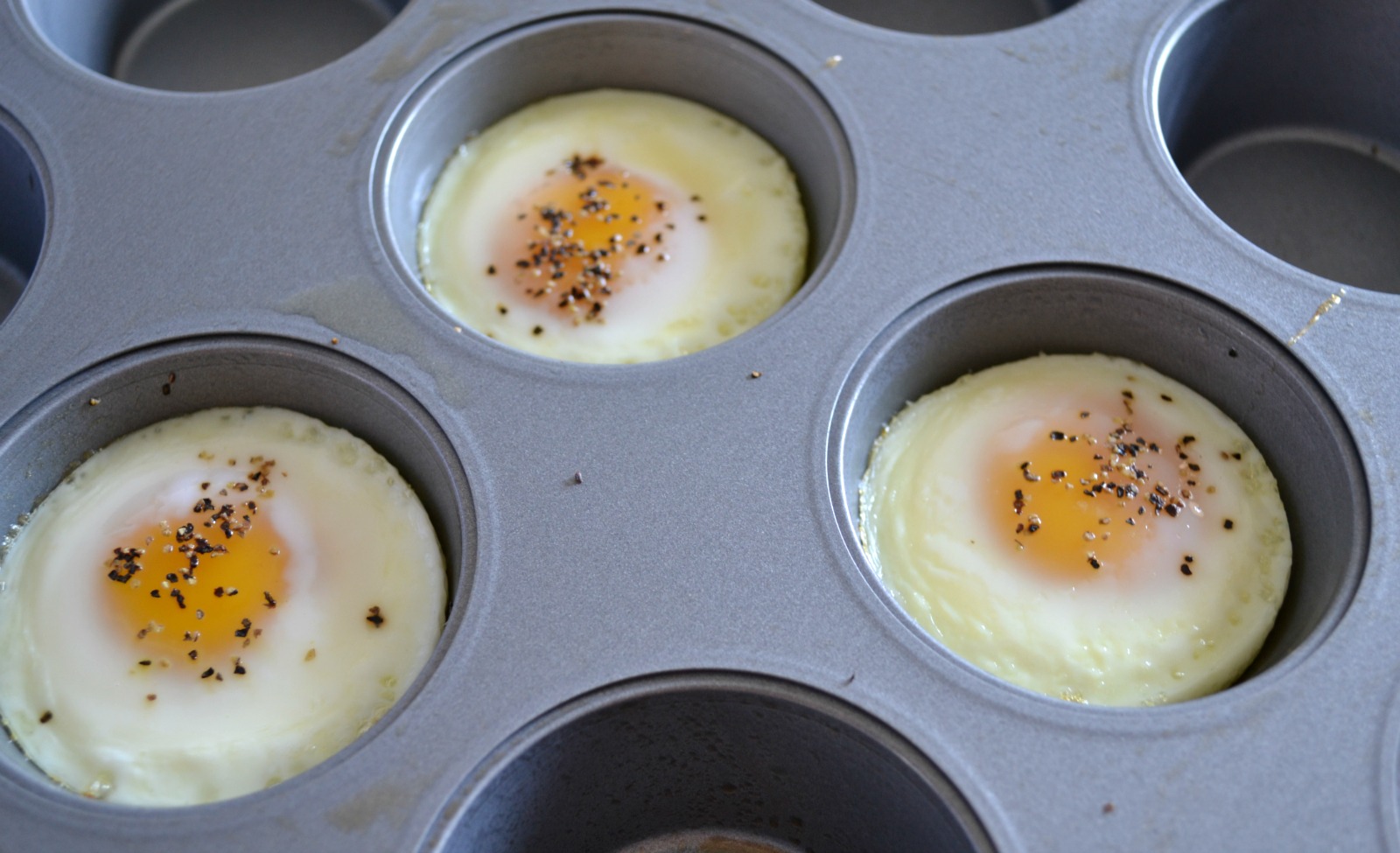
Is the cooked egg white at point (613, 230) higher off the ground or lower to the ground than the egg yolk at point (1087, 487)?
higher

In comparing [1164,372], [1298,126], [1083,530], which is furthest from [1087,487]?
[1298,126]

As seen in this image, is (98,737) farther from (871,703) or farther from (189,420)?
(871,703)

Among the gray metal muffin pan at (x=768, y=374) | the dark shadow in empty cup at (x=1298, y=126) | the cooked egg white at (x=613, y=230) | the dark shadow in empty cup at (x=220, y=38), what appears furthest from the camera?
the dark shadow in empty cup at (x=220, y=38)

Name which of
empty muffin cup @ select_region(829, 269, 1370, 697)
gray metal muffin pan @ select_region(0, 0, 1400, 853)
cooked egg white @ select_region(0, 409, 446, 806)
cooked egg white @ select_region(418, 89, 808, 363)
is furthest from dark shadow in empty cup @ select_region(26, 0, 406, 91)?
empty muffin cup @ select_region(829, 269, 1370, 697)

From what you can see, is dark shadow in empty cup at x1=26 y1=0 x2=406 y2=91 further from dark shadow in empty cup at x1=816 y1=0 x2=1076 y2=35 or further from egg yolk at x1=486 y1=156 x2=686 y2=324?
dark shadow in empty cup at x1=816 y1=0 x2=1076 y2=35

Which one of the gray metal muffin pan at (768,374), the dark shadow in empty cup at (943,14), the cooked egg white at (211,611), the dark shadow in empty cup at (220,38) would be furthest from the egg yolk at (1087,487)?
the dark shadow in empty cup at (220,38)

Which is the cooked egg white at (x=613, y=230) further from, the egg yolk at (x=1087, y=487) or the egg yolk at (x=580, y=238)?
the egg yolk at (x=1087, y=487)
